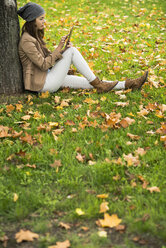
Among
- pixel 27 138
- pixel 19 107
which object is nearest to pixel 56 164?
pixel 27 138

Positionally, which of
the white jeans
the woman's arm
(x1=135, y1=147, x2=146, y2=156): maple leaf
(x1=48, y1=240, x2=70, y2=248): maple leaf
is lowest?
(x1=48, y1=240, x2=70, y2=248): maple leaf

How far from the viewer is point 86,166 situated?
265 centimetres

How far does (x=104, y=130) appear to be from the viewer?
3172 mm

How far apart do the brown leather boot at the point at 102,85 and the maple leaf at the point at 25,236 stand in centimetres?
244

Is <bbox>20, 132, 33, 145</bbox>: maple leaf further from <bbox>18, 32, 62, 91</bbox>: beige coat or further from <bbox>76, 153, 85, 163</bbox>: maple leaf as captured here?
<bbox>18, 32, 62, 91</bbox>: beige coat

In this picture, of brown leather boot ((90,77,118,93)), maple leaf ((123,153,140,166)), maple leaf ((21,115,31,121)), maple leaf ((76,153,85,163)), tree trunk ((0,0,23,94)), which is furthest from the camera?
brown leather boot ((90,77,118,93))

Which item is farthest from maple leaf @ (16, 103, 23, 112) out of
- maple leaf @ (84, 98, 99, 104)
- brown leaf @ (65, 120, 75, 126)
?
maple leaf @ (84, 98, 99, 104)

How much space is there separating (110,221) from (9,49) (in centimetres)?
247

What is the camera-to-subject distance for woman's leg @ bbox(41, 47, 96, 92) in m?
4.02

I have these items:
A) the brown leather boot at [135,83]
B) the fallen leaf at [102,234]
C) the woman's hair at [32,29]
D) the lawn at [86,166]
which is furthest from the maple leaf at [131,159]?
the woman's hair at [32,29]

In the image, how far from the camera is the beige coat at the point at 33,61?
12.4 feet

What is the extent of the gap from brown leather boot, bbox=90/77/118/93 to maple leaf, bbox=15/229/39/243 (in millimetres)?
2443

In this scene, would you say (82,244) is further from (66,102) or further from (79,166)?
(66,102)

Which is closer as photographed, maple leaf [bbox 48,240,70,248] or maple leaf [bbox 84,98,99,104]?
maple leaf [bbox 48,240,70,248]
